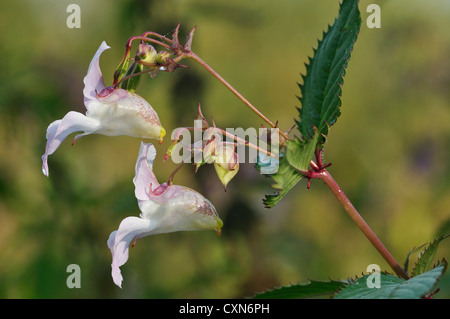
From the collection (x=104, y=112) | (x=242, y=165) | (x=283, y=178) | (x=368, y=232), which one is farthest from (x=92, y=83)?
(x=242, y=165)

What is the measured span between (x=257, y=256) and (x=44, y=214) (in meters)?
0.64

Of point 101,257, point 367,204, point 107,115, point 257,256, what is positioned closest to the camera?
point 107,115

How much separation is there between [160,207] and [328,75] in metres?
0.32

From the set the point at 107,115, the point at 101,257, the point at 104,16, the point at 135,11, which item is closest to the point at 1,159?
the point at 101,257

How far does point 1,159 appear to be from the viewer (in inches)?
62.8

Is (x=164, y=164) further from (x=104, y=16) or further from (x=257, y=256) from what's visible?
(x=104, y=16)

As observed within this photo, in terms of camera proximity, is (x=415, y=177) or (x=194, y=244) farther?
(x=415, y=177)

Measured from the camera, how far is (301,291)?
842 mm

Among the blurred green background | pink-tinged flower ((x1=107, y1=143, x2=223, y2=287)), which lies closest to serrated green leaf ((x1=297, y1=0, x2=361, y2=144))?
pink-tinged flower ((x1=107, y1=143, x2=223, y2=287))

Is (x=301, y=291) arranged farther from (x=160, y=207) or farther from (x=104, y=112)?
(x=104, y=112)

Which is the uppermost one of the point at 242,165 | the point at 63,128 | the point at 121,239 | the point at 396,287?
the point at 242,165

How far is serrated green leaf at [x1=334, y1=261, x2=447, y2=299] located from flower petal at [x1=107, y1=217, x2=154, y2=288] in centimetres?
28

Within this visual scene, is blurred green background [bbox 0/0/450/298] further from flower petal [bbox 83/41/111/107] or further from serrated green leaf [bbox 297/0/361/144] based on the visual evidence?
flower petal [bbox 83/41/111/107]

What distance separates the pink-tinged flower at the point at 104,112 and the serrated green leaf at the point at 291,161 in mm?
203
